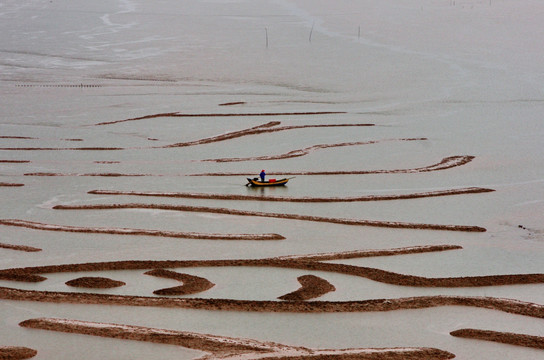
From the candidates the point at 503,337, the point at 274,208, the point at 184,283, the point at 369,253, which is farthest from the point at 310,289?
the point at 274,208

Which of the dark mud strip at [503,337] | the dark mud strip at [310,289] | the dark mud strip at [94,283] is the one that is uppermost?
the dark mud strip at [310,289]

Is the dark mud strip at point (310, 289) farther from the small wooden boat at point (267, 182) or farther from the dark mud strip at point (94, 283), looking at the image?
the small wooden boat at point (267, 182)

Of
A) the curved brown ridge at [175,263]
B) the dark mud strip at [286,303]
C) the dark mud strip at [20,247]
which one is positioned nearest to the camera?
the dark mud strip at [286,303]

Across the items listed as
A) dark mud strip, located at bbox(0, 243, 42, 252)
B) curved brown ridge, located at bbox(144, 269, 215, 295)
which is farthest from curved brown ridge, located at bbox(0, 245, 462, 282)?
dark mud strip, located at bbox(0, 243, 42, 252)

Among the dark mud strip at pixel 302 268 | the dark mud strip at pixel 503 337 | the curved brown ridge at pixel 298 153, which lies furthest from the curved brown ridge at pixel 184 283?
the curved brown ridge at pixel 298 153

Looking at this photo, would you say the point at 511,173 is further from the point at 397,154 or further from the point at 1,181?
the point at 1,181
